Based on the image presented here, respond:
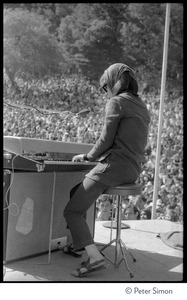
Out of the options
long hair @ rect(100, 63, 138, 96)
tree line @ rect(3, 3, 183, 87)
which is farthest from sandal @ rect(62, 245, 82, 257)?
tree line @ rect(3, 3, 183, 87)

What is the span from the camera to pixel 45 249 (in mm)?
2643

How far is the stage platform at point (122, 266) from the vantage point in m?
2.21

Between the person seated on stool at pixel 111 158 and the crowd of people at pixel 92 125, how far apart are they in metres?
0.38

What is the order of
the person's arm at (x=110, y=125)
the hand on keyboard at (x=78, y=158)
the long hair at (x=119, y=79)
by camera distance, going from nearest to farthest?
the person's arm at (x=110, y=125) → the long hair at (x=119, y=79) → the hand on keyboard at (x=78, y=158)

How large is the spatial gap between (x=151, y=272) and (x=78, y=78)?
16.2 m

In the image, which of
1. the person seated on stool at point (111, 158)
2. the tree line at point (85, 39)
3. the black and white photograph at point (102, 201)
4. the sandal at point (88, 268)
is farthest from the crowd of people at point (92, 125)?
the tree line at point (85, 39)

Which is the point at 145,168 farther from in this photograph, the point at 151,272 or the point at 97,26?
the point at 97,26

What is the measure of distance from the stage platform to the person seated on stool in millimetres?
131

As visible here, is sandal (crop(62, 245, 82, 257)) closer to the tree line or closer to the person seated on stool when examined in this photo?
the person seated on stool

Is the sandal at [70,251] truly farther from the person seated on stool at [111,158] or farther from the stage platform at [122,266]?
the person seated on stool at [111,158]

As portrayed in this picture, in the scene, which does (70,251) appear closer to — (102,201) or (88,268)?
(88,268)

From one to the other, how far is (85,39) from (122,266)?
57.8ft

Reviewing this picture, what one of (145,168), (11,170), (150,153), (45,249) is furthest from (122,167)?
(150,153)

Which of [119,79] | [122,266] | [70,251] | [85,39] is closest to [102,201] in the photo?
[70,251]
